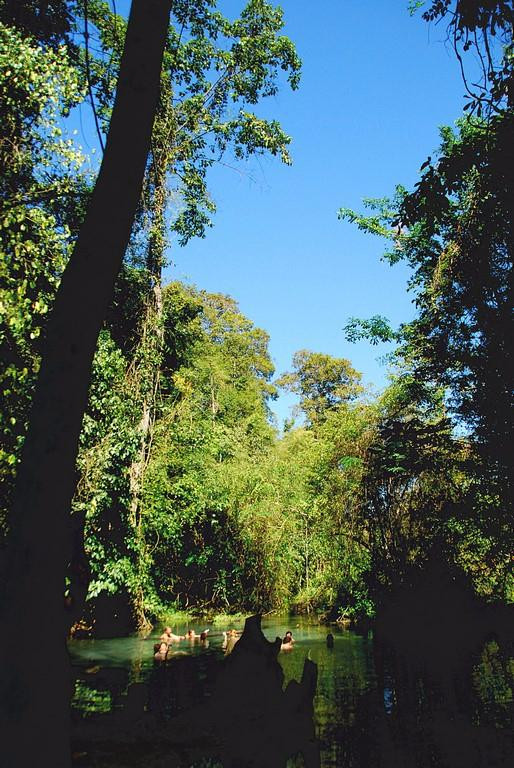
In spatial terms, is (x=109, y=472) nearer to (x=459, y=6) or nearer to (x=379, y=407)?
(x=379, y=407)

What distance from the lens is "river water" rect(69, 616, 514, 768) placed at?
18.4 ft

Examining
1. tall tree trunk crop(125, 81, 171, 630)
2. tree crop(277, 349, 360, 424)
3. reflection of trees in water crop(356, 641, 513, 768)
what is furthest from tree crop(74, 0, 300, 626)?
tree crop(277, 349, 360, 424)

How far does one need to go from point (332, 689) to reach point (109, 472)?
824 centimetres

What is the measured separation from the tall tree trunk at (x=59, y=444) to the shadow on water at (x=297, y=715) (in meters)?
2.74

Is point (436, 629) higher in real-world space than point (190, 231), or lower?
lower

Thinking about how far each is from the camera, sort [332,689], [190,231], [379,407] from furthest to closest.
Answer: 1. [190,231]
2. [379,407]
3. [332,689]


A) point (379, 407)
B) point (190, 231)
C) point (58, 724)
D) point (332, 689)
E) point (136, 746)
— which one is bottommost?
point (332, 689)

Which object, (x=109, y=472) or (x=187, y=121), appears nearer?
(x=109, y=472)

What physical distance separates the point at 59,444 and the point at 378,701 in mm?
7846

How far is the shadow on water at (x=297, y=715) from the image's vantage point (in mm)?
4953

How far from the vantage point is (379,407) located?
19844mm

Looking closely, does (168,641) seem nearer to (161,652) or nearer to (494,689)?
(161,652)

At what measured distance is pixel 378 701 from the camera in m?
7.98

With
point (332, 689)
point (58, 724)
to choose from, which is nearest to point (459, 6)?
Result: point (58, 724)
